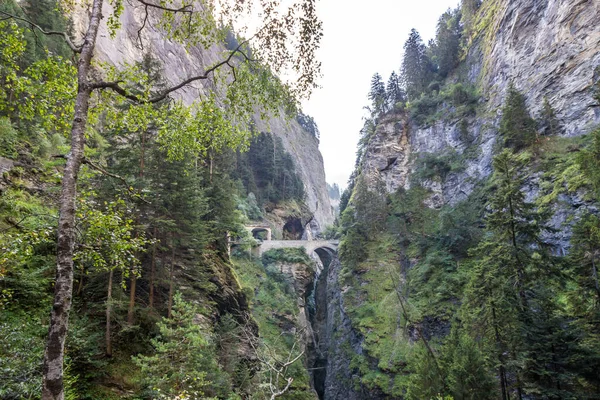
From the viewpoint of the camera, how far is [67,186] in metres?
4.25

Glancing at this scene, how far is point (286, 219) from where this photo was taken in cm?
5562

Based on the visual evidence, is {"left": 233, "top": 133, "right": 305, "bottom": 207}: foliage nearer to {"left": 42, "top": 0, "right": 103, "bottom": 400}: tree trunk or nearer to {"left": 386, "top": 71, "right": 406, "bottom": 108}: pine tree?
{"left": 386, "top": 71, "right": 406, "bottom": 108}: pine tree

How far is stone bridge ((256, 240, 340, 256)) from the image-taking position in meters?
42.3

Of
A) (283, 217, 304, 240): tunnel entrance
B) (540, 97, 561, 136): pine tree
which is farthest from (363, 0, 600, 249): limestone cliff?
(283, 217, 304, 240): tunnel entrance

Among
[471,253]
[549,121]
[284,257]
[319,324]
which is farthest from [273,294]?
[549,121]

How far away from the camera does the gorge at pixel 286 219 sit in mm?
5785

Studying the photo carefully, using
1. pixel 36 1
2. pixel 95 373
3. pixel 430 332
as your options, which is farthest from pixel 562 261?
pixel 36 1

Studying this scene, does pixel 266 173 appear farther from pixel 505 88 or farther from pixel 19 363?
pixel 19 363

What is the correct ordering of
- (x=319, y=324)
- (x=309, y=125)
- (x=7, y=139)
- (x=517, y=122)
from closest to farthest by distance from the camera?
(x=7, y=139) < (x=517, y=122) < (x=319, y=324) < (x=309, y=125)

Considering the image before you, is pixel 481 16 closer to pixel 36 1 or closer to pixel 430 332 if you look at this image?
pixel 430 332

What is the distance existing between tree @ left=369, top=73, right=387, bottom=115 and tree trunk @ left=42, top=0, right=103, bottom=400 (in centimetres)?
5794

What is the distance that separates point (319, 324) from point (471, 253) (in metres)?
33.7

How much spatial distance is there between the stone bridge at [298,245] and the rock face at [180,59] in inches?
568

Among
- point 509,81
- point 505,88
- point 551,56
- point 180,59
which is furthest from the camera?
point 180,59
